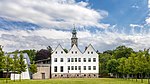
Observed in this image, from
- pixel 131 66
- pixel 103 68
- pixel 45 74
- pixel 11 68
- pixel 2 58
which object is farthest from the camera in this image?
pixel 103 68

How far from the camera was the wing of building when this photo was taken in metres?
75.7

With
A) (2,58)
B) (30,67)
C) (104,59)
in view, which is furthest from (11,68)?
(104,59)

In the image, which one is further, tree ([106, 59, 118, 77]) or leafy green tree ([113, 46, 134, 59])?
leafy green tree ([113, 46, 134, 59])

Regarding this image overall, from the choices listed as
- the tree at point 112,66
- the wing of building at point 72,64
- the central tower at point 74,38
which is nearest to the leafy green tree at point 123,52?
the tree at point 112,66

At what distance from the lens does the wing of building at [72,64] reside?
75688 millimetres

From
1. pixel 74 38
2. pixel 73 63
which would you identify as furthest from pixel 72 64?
pixel 74 38

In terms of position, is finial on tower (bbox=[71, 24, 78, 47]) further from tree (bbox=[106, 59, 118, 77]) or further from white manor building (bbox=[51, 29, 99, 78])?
tree (bbox=[106, 59, 118, 77])

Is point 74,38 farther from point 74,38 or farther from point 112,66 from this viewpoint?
point 112,66

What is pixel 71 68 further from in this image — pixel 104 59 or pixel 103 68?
pixel 104 59

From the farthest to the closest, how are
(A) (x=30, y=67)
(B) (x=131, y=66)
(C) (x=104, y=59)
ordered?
(C) (x=104, y=59) → (A) (x=30, y=67) → (B) (x=131, y=66)

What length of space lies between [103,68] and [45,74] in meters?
20.8

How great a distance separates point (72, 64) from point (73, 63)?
400 millimetres

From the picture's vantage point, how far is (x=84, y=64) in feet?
→ 251

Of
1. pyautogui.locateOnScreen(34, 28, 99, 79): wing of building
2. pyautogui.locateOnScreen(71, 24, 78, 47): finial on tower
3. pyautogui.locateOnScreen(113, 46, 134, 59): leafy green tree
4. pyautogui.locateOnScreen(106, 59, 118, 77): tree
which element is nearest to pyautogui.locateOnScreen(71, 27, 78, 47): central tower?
pyautogui.locateOnScreen(71, 24, 78, 47): finial on tower
